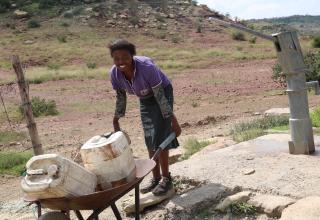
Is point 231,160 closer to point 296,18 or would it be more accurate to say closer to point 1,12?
point 1,12

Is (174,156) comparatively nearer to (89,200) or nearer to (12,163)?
(12,163)

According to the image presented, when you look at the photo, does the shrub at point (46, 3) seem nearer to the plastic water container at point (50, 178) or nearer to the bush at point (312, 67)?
the bush at point (312, 67)

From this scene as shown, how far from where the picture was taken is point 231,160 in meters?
5.05

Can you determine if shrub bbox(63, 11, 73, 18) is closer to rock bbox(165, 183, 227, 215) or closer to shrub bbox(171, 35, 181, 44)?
shrub bbox(171, 35, 181, 44)

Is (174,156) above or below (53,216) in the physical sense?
below

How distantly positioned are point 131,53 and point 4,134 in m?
7.09

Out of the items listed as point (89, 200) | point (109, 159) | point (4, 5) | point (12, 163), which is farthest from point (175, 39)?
point (89, 200)

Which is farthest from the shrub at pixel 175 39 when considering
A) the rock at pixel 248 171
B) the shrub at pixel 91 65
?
the rock at pixel 248 171

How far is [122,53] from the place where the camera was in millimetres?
4168

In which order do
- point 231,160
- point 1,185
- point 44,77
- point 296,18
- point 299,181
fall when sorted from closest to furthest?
point 299,181, point 231,160, point 1,185, point 44,77, point 296,18

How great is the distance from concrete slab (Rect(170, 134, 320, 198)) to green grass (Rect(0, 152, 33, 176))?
3.33 metres

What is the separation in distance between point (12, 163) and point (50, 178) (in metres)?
5.01

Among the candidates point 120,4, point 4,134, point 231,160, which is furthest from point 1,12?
point 231,160

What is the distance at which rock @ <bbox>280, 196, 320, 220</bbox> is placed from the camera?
356cm
